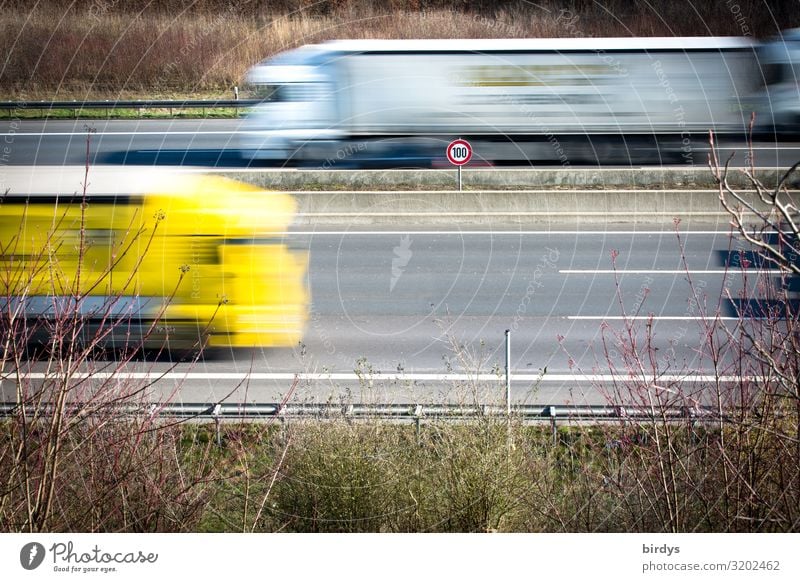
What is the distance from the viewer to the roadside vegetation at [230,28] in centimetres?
1056

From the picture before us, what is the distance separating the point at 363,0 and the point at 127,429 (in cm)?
659

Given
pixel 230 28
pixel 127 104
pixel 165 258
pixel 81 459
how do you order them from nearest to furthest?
pixel 81 459 < pixel 165 258 < pixel 230 28 < pixel 127 104

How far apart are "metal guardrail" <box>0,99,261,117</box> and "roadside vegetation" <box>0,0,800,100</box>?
24cm

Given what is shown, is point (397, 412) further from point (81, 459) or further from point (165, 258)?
point (165, 258)

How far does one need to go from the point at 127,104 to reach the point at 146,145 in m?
0.97

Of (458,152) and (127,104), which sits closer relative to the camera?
(458,152)

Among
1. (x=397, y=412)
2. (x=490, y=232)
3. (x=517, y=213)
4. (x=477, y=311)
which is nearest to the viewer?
(x=397, y=412)

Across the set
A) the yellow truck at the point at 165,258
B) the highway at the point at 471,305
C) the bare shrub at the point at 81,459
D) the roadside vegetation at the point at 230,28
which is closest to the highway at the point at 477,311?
the highway at the point at 471,305

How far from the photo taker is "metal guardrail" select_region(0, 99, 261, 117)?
1684 centimetres

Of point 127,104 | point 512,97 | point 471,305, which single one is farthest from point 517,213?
point 127,104

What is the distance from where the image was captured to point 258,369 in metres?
9.56

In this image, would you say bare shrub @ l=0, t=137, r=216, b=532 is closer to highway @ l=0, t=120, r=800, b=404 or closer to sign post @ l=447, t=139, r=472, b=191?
highway @ l=0, t=120, r=800, b=404

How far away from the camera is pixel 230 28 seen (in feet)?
39.5

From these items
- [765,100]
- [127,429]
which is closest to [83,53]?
[127,429]
